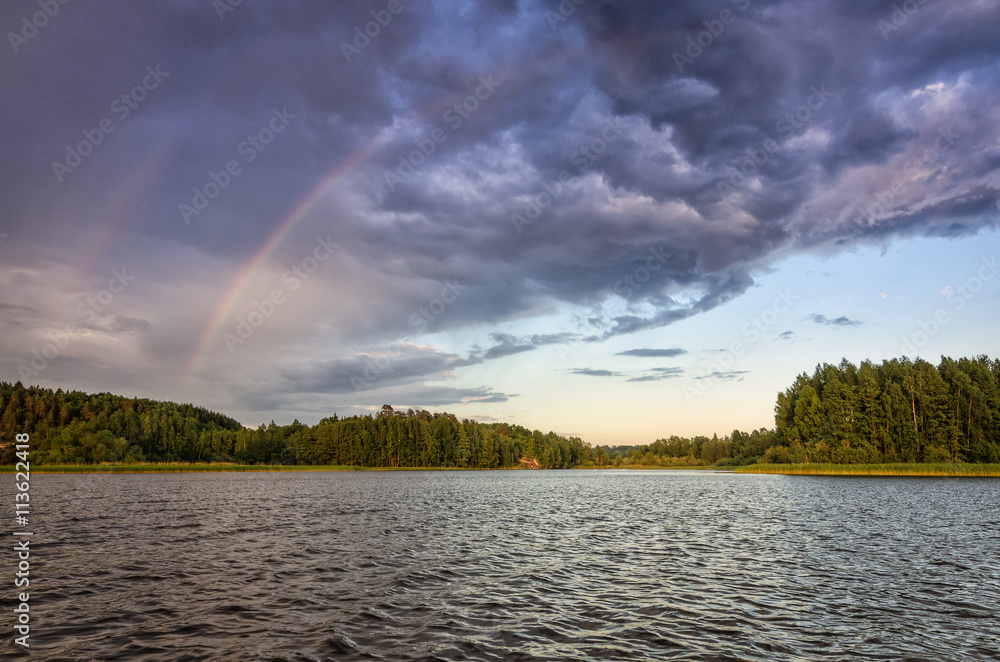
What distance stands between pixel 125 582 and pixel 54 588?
8.33 ft

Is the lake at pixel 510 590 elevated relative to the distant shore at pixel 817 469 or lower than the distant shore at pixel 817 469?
elevated

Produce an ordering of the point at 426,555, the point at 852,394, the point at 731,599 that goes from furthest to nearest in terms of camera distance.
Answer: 1. the point at 852,394
2. the point at 426,555
3. the point at 731,599

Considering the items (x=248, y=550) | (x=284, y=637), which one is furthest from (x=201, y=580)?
(x=284, y=637)

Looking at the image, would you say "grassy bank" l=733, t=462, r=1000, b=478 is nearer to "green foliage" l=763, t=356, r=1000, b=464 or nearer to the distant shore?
the distant shore

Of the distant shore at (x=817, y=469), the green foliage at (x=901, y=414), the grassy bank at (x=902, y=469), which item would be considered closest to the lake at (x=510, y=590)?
the grassy bank at (x=902, y=469)

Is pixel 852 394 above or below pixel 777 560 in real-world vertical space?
above

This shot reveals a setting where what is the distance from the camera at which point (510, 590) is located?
2242 cm

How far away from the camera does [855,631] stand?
1711 cm

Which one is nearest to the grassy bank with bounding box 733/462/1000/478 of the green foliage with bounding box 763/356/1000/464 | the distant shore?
the distant shore

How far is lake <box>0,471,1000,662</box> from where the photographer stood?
15672 millimetres

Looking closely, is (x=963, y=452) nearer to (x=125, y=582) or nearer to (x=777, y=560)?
(x=777, y=560)

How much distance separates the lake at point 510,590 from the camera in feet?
51.4

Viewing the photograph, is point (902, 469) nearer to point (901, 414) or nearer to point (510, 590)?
point (901, 414)

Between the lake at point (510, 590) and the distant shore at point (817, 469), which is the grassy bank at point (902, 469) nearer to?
the distant shore at point (817, 469)
